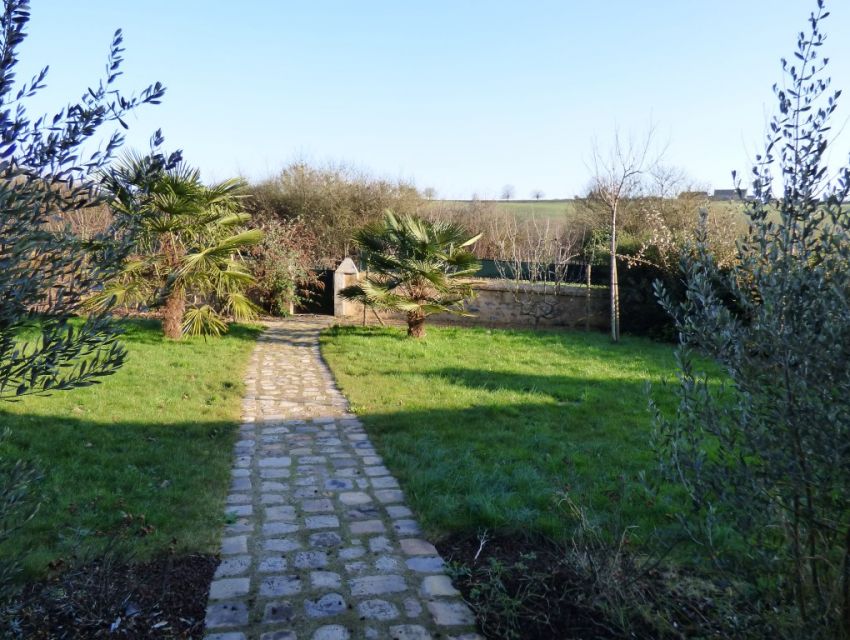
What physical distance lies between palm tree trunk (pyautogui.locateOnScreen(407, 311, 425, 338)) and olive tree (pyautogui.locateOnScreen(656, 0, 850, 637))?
383 inches

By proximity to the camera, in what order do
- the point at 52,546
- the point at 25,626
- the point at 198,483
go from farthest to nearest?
the point at 198,483
the point at 52,546
the point at 25,626

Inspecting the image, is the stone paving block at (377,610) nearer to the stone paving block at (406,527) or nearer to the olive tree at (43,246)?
the stone paving block at (406,527)

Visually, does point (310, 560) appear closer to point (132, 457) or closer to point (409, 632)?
point (409, 632)

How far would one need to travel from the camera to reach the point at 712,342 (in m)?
2.56

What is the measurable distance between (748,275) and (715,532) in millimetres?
2075

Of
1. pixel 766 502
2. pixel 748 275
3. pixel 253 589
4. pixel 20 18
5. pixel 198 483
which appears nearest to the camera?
pixel 20 18

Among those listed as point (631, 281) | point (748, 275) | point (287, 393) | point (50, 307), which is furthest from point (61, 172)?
point (631, 281)

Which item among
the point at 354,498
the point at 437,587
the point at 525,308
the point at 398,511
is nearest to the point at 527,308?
the point at 525,308

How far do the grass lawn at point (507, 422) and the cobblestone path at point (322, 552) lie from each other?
0.31 metres

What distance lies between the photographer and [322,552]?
403cm

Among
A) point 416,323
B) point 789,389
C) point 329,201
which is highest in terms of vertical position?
point 329,201

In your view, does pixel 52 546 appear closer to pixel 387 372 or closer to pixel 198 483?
pixel 198 483

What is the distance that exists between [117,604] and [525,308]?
524 inches

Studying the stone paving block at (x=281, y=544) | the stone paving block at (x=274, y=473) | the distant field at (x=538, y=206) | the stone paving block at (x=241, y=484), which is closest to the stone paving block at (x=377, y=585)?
the stone paving block at (x=281, y=544)
